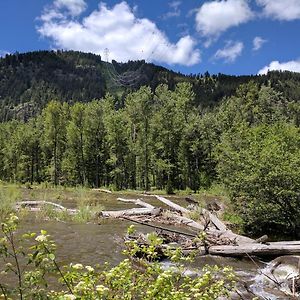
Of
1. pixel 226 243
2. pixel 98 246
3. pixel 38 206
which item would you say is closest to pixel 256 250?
pixel 226 243

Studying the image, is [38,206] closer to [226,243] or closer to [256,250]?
[226,243]

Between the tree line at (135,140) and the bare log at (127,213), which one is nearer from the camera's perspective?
the bare log at (127,213)

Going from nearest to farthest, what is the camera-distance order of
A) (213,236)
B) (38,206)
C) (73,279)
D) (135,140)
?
(73,279)
(213,236)
(38,206)
(135,140)

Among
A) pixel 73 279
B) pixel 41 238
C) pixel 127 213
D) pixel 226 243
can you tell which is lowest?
pixel 226 243

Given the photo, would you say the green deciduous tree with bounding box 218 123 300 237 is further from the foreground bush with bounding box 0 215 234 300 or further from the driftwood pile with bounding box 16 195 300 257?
the foreground bush with bounding box 0 215 234 300

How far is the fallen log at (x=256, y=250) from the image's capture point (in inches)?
541

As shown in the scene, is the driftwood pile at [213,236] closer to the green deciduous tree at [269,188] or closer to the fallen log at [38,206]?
the fallen log at [38,206]

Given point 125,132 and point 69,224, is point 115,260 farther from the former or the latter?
point 125,132

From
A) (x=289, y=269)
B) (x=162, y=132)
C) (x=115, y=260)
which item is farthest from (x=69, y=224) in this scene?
(x=162, y=132)

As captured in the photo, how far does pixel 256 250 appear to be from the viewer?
13.9m

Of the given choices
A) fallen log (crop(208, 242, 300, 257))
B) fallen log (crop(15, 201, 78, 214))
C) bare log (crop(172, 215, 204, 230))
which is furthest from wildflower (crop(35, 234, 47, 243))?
fallen log (crop(15, 201, 78, 214))

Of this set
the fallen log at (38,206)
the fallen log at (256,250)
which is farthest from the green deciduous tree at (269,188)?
the fallen log at (38,206)

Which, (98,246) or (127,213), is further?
(127,213)

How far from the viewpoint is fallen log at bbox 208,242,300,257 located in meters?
13.8
